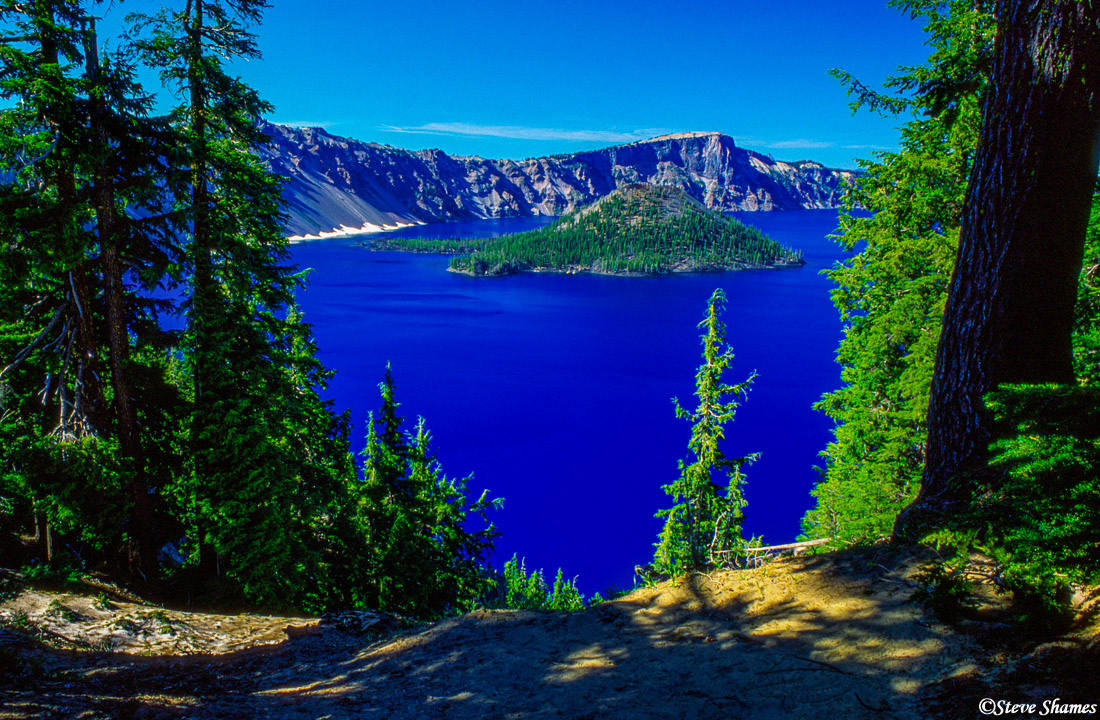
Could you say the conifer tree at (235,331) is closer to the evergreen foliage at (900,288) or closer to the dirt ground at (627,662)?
the dirt ground at (627,662)

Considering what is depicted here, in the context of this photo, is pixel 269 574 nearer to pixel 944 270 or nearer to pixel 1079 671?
pixel 1079 671

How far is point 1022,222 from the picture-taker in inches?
151

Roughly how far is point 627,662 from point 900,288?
8.94 meters

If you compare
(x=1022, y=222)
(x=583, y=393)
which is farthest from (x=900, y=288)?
(x=583, y=393)

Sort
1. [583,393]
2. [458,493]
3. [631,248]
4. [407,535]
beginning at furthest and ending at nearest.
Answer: [631,248] → [583,393] → [458,493] → [407,535]

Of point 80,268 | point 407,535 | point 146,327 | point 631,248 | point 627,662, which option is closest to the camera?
point 627,662

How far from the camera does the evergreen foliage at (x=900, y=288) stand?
8.31 metres

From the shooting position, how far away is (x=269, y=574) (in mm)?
9969

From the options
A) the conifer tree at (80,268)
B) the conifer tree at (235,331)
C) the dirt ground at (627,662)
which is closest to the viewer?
the dirt ground at (627,662)

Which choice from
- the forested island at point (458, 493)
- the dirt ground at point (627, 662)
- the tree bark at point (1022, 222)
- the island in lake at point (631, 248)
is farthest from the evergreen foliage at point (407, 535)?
the island in lake at point (631, 248)

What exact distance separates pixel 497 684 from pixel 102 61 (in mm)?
10464

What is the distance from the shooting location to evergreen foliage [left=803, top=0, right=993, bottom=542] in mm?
8312

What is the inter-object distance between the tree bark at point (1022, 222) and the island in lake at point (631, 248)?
144103mm

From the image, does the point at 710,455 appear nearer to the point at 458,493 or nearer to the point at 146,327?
the point at 458,493
